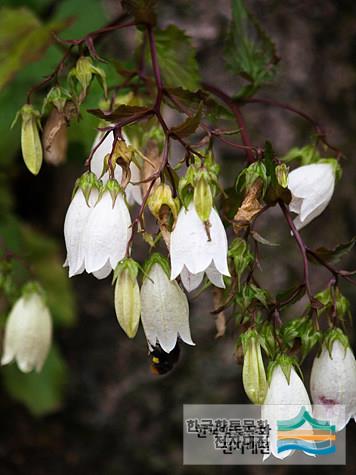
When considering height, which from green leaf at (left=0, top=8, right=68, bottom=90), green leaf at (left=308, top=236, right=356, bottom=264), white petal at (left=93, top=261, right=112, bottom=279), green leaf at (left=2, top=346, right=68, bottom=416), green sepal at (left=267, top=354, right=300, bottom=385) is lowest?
green sepal at (left=267, top=354, right=300, bottom=385)

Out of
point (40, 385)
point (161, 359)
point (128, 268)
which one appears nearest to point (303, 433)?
point (161, 359)

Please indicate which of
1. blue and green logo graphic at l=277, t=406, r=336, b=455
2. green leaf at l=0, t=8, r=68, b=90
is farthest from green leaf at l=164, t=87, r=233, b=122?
blue and green logo graphic at l=277, t=406, r=336, b=455

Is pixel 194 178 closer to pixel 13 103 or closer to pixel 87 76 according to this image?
pixel 87 76

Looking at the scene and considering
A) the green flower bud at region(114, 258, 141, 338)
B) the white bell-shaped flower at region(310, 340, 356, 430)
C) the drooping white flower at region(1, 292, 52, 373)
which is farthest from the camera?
the drooping white flower at region(1, 292, 52, 373)

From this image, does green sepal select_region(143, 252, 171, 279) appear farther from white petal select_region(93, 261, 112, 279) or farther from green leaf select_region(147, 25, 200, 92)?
green leaf select_region(147, 25, 200, 92)

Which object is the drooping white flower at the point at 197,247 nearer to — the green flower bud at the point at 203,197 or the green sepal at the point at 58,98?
the green flower bud at the point at 203,197

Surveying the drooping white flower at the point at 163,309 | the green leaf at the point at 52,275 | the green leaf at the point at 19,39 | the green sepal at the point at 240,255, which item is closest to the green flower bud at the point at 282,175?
the green sepal at the point at 240,255

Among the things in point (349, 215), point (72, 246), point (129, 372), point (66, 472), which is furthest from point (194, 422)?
point (72, 246)

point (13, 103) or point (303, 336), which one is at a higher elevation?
point (13, 103)
